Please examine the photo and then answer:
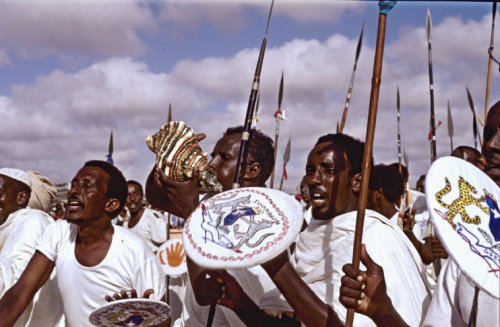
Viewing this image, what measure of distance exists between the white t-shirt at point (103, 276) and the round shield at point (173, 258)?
1.53 meters

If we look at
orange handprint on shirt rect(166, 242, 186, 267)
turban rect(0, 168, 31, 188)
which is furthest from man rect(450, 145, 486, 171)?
turban rect(0, 168, 31, 188)

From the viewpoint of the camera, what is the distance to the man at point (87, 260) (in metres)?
3.37

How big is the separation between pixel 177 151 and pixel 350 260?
1328 mm

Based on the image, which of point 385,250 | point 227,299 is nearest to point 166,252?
point 227,299

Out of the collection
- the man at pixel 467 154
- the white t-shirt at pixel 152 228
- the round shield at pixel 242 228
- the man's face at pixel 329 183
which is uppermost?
the man at pixel 467 154

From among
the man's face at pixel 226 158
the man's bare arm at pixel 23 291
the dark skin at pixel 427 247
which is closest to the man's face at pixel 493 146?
the man's face at pixel 226 158

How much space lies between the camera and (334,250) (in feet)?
9.27

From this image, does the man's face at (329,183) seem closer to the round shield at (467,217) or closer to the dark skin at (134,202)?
the round shield at (467,217)

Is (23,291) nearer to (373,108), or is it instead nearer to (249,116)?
(249,116)

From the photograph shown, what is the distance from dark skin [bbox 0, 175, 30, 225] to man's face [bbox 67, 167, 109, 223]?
1527 mm

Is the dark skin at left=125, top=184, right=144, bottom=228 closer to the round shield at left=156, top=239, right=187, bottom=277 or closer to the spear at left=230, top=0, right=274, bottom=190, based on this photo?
the round shield at left=156, top=239, right=187, bottom=277

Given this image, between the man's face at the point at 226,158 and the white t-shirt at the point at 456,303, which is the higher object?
the man's face at the point at 226,158

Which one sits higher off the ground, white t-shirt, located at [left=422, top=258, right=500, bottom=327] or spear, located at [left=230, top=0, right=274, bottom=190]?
spear, located at [left=230, top=0, right=274, bottom=190]

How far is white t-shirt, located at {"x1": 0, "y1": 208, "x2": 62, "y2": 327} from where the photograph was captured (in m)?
3.85
